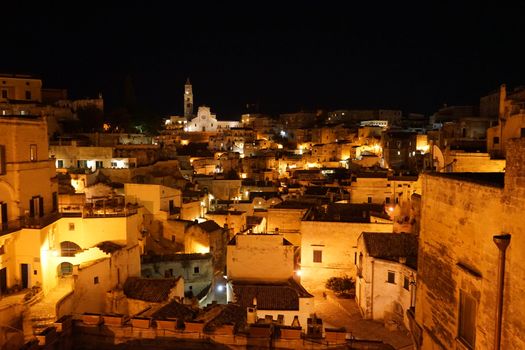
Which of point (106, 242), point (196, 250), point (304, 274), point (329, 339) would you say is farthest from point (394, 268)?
point (106, 242)

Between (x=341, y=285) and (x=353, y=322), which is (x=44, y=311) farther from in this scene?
(x=341, y=285)

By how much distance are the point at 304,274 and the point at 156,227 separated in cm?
949

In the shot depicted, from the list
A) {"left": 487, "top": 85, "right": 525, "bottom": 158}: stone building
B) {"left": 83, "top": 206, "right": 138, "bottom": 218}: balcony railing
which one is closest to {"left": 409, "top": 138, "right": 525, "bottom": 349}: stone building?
{"left": 83, "top": 206, "right": 138, "bottom": 218}: balcony railing

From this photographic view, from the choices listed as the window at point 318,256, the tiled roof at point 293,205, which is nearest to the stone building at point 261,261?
the window at point 318,256

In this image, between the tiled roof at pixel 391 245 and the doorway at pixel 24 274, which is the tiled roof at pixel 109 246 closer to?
the doorway at pixel 24 274

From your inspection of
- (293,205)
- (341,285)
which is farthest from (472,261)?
(293,205)

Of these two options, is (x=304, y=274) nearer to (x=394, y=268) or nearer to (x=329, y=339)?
(x=394, y=268)

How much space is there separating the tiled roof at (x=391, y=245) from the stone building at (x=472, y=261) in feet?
38.8

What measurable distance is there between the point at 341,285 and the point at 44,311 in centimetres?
1375

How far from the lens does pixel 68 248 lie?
19422 mm

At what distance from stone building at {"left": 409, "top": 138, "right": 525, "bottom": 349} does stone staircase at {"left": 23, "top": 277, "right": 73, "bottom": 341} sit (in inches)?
487

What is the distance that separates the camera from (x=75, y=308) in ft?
54.5

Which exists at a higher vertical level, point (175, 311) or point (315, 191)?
point (315, 191)

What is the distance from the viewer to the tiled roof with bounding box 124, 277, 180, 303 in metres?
17.2
